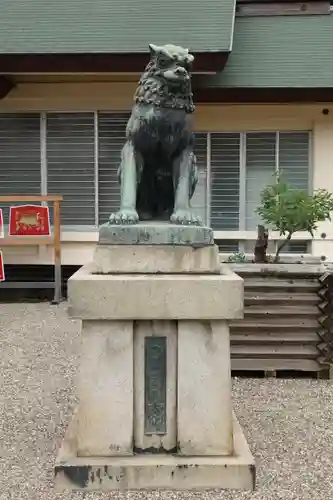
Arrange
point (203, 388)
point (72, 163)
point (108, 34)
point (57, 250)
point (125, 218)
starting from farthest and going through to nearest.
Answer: point (72, 163), point (57, 250), point (108, 34), point (125, 218), point (203, 388)

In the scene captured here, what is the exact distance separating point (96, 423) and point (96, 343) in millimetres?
470

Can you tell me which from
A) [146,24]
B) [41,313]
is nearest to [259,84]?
[146,24]

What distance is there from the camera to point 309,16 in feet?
36.5

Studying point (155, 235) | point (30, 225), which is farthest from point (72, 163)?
point (155, 235)

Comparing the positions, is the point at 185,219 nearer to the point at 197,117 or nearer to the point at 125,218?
the point at 125,218

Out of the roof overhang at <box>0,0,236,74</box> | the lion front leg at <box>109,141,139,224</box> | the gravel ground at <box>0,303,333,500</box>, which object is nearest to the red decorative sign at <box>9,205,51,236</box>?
the roof overhang at <box>0,0,236,74</box>

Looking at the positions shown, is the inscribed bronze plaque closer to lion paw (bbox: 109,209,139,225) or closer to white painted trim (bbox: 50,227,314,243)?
lion paw (bbox: 109,209,139,225)

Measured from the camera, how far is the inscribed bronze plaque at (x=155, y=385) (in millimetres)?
3529

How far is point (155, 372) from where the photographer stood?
139 inches

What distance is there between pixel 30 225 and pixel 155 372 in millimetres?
6747

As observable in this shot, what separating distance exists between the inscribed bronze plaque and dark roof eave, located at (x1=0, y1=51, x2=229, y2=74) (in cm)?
646

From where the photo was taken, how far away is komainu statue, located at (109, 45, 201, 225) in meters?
3.64

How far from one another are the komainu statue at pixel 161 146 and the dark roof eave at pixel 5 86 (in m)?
6.56

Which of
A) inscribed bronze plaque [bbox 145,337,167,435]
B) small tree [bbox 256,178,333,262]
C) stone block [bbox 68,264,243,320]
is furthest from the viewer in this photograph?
small tree [bbox 256,178,333,262]
